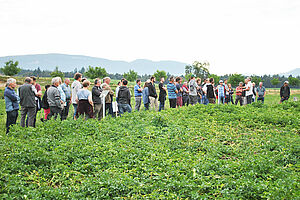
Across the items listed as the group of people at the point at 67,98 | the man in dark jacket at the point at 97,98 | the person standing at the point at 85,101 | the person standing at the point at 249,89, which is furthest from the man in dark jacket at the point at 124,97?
the person standing at the point at 249,89

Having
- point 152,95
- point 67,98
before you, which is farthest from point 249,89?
point 67,98

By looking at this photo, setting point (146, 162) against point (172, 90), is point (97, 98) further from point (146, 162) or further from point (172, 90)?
point (146, 162)

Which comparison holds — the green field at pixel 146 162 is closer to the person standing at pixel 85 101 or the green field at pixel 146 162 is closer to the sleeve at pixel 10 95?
the person standing at pixel 85 101

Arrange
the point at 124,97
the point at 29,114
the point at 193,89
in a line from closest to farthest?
the point at 29,114, the point at 124,97, the point at 193,89

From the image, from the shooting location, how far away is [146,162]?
5.92 metres

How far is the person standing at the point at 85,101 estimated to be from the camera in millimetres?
10430

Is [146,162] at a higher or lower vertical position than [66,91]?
lower

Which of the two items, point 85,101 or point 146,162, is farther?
point 85,101

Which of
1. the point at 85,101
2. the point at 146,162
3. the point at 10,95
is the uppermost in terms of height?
the point at 10,95

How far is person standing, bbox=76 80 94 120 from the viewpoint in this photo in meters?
10.4

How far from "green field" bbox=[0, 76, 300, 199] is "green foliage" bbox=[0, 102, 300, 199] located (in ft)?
0.06

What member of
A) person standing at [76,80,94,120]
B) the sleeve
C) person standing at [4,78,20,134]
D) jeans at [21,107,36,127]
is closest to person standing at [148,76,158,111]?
person standing at [76,80,94,120]

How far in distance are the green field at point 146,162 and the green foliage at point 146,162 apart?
2cm

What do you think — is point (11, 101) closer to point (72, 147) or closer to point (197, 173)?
point (72, 147)
